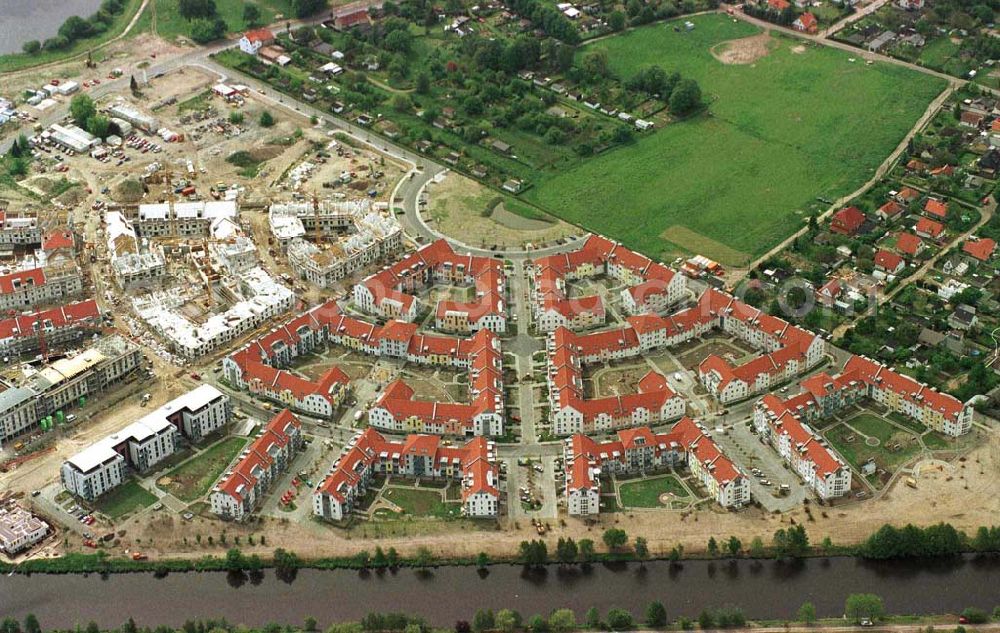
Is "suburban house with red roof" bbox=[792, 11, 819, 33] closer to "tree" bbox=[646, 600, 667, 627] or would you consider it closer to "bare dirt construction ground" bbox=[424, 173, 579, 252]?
"bare dirt construction ground" bbox=[424, 173, 579, 252]

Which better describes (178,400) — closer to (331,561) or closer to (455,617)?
(331,561)

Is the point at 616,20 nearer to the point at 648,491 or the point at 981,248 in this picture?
the point at 981,248

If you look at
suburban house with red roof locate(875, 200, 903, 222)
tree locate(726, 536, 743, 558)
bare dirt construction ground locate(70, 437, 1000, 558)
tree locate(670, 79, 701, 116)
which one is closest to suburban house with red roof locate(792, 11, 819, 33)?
tree locate(670, 79, 701, 116)

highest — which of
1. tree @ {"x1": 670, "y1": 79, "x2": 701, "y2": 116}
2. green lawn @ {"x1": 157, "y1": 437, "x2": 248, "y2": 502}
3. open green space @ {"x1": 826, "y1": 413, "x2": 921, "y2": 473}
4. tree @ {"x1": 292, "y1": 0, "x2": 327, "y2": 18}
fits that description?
tree @ {"x1": 292, "y1": 0, "x2": 327, "y2": 18}

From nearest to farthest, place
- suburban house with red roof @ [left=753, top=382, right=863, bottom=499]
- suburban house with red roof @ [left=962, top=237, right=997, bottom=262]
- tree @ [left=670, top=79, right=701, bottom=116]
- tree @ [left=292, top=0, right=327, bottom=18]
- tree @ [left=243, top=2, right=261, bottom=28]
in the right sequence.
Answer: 1. suburban house with red roof @ [left=753, top=382, right=863, bottom=499]
2. suburban house with red roof @ [left=962, top=237, right=997, bottom=262]
3. tree @ [left=670, top=79, right=701, bottom=116]
4. tree @ [left=243, top=2, right=261, bottom=28]
5. tree @ [left=292, top=0, right=327, bottom=18]

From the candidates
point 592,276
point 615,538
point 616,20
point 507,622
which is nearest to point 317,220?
point 592,276

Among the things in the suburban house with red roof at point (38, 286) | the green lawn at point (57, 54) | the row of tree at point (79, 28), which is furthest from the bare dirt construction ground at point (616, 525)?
the row of tree at point (79, 28)

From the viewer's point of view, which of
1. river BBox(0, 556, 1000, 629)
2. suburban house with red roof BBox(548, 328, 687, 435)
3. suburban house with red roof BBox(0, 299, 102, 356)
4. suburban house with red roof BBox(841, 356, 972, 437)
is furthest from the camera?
suburban house with red roof BBox(0, 299, 102, 356)
